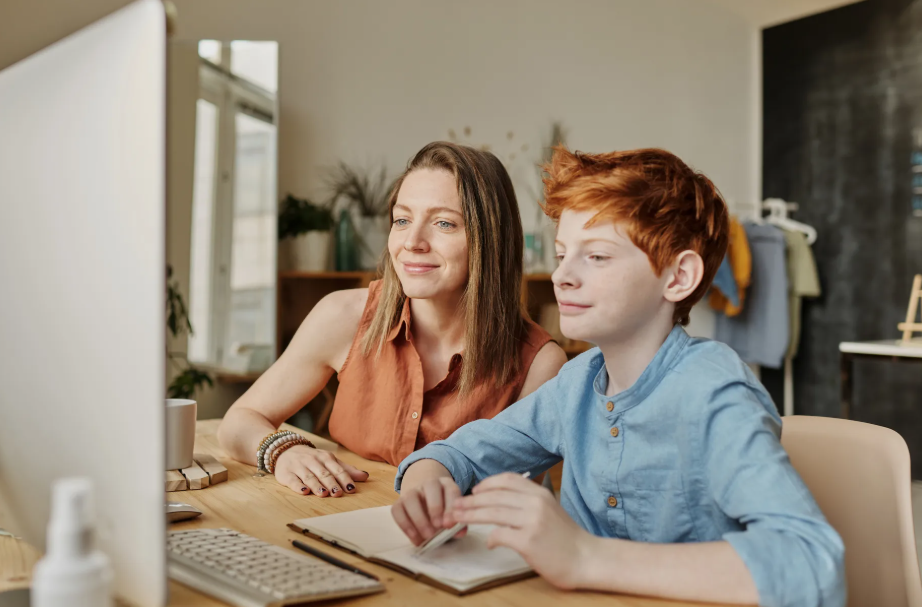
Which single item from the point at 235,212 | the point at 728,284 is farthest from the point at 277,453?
the point at 728,284

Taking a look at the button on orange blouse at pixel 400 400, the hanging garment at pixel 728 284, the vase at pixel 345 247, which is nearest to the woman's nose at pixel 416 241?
the button on orange blouse at pixel 400 400

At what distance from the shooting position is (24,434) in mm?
720

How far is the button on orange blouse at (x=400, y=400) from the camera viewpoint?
5.07ft

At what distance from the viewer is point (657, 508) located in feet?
3.16

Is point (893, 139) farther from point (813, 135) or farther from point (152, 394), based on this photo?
point (152, 394)

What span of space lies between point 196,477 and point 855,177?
4936 millimetres

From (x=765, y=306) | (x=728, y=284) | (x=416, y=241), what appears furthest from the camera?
(x=765, y=306)

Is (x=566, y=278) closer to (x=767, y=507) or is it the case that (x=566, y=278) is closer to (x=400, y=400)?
(x=767, y=507)

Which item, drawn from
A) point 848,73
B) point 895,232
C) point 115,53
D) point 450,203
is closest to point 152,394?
point 115,53

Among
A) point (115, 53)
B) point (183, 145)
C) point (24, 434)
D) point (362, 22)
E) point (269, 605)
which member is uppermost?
point (362, 22)

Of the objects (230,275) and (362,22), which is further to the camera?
(362,22)

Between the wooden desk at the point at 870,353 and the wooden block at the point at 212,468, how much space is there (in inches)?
124

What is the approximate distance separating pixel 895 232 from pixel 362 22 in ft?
11.1

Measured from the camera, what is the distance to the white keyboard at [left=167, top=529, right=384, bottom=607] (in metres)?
0.75
